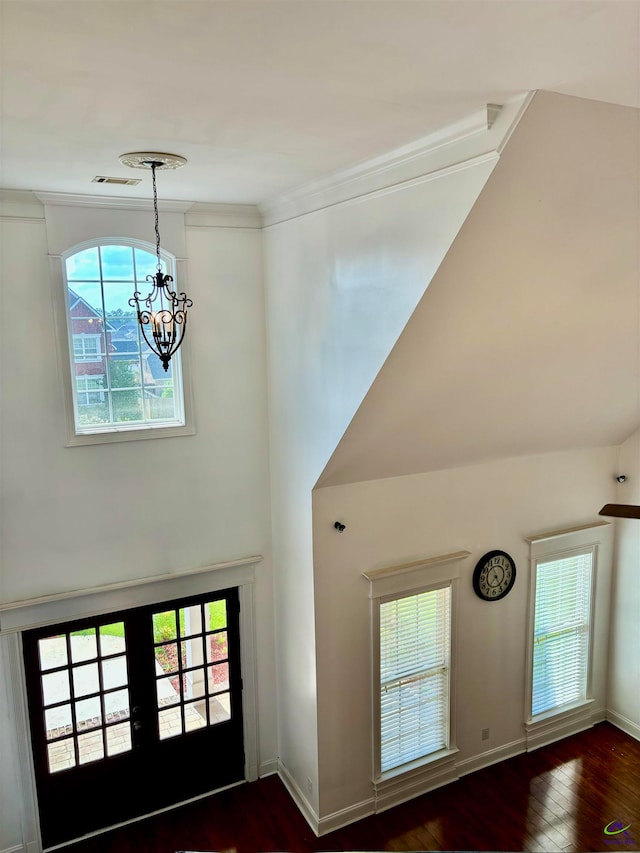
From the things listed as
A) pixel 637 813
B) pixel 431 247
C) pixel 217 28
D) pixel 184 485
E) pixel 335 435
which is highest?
pixel 217 28

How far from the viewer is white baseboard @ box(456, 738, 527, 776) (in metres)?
6.23

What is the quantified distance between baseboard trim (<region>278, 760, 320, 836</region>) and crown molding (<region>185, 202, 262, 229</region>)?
16.3 feet

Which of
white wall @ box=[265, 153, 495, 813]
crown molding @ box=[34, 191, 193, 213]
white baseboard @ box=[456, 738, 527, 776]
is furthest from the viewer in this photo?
white baseboard @ box=[456, 738, 527, 776]

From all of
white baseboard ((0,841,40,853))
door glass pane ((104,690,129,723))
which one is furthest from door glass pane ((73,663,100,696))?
white baseboard ((0,841,40,853))

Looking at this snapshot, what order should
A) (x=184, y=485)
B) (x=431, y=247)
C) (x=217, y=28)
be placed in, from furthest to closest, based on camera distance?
(x=184, y=485)
(x=431, y=247)
(x=217, y=28)

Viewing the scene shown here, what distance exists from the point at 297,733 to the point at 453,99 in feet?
17.0

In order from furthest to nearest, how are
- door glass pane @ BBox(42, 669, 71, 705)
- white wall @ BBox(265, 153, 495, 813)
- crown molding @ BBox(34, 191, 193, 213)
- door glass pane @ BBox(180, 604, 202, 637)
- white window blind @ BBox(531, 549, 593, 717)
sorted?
white window blind @ BBox(531, 549, 593, 717), door glass pane @ BBox(180, 604, 202, 637), door glass pane @ BBox(42, 669, 71, 705), crown molding @ BBox(34, 191, 193, 213), white wall @ BBox(265, 153, 495, 813)

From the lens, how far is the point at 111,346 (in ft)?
17.5

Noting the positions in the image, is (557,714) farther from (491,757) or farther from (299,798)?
(299,798)

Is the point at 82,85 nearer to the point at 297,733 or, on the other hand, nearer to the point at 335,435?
the point at 335,435

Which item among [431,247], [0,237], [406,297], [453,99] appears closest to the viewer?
[453,99]

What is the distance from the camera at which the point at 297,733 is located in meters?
5.93

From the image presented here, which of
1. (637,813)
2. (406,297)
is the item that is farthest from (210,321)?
(637,813)

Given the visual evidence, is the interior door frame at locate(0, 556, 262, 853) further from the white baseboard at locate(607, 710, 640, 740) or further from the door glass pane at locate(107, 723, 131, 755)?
the white baseboard at locate(607, 710, 640, 740)
